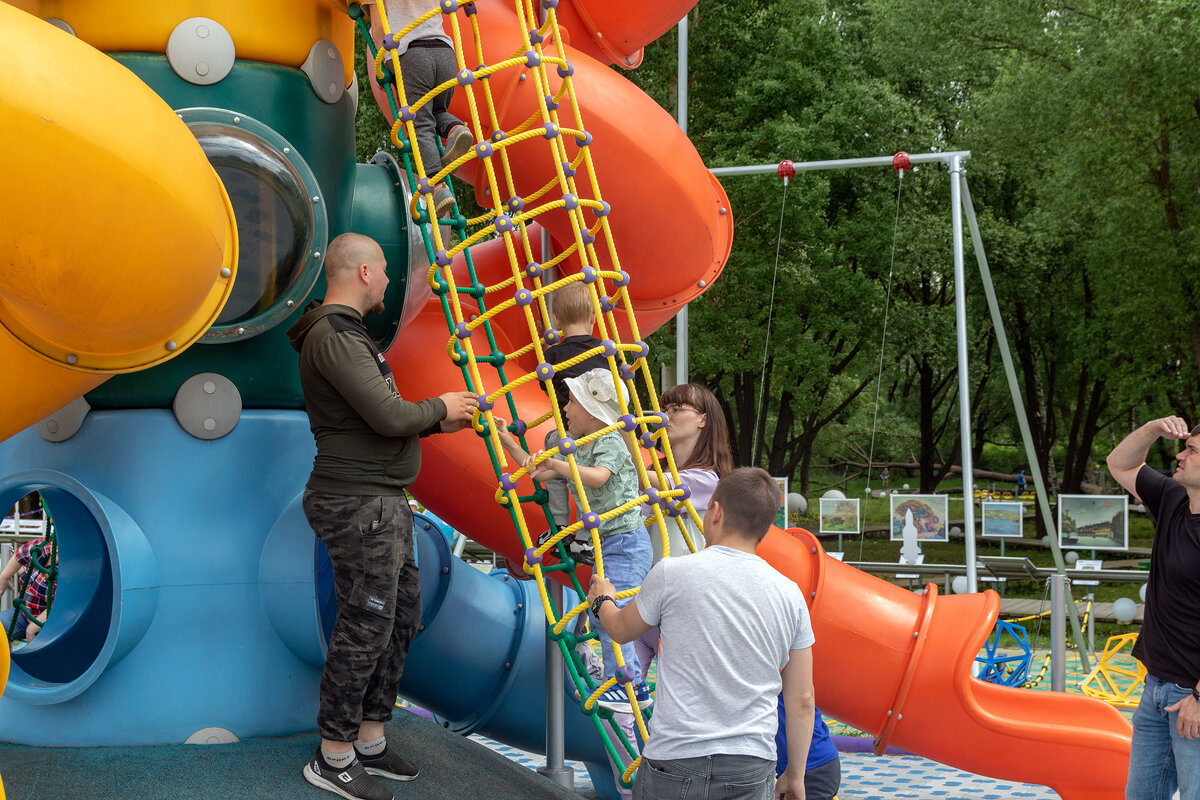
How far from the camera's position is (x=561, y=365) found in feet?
12.5

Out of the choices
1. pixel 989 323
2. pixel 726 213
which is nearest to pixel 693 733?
pixel 726 213

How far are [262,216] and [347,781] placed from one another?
1987mm

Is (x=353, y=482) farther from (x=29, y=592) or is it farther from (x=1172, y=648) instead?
(x=29, y=592)

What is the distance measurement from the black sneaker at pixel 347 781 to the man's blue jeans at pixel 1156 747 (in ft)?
8.58

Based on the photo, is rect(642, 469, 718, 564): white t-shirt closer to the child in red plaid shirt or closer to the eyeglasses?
the eyeglasses

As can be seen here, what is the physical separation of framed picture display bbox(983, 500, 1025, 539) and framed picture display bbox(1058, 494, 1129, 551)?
1.72 feet

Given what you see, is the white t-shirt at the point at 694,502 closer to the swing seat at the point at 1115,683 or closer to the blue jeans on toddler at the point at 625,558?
the blue jeans on toddler at the point at 625,558

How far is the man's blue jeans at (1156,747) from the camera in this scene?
13.0ft

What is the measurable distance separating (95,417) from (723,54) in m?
15.4

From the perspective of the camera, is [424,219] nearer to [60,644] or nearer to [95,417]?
[95,417]

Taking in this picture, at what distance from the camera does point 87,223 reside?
9.36 ft

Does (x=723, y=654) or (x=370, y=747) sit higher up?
(x=723, y=654)

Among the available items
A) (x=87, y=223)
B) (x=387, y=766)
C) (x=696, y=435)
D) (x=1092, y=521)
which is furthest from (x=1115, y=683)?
(x=87, y=223)

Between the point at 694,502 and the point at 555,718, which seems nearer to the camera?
the point at 694,502
